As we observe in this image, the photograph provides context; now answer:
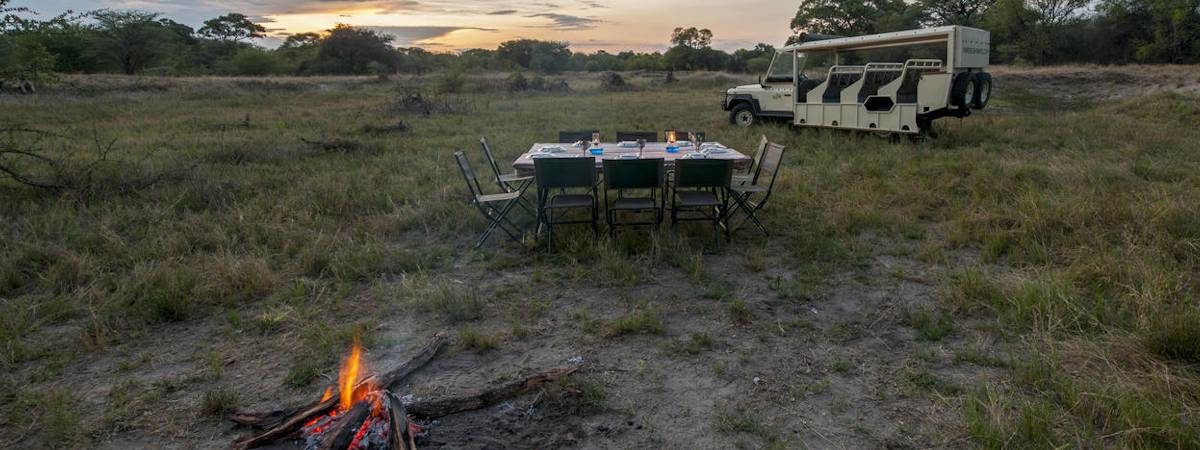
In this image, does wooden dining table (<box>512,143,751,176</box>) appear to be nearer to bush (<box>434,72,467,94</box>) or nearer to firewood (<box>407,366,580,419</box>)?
firewood (<box>407,366,580,419</box>)

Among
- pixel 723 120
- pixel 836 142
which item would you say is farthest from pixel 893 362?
pixel 723 120

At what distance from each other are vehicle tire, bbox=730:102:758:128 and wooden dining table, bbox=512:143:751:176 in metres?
7.98

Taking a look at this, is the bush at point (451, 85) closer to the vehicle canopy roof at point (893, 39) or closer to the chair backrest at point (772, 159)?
the vehicle canopy roof at point (893, 39)

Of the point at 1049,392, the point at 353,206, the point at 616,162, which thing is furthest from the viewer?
the point at 353,206

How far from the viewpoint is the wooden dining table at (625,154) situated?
20.3 feet

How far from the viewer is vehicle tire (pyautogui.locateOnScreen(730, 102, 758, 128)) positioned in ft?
48.0

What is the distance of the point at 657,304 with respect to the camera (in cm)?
468

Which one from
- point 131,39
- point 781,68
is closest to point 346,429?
point 781,68

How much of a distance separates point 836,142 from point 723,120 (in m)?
4.40

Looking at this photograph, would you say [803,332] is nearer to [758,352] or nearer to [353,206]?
[758,352]

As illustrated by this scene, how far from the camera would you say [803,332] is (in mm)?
4199

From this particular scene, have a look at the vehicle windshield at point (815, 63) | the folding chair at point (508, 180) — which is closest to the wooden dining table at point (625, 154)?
the folding chair at point (508, 180)

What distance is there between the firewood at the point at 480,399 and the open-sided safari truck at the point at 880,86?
9.90m

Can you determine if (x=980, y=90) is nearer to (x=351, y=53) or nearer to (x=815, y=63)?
(x=815, y=63)
